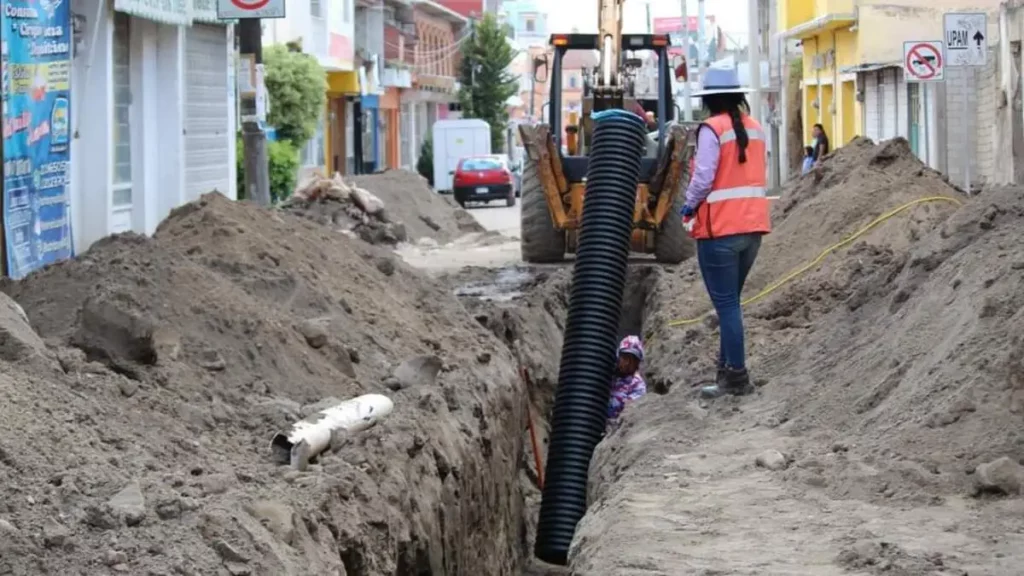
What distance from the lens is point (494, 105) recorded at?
235ft

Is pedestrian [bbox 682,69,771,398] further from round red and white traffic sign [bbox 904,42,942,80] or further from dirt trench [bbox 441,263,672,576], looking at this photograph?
round red and white traffic sign [bbox 904,42,942,80]

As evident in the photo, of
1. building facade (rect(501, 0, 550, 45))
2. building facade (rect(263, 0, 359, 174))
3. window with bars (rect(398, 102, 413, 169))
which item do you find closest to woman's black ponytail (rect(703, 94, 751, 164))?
building facade (rect(263, 0, 359, 174))

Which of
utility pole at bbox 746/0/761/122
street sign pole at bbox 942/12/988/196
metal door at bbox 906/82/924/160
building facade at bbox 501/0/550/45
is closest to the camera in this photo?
street sign pole at bbox 942/12/988/196

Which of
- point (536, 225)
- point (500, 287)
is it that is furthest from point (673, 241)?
point (500, 287)

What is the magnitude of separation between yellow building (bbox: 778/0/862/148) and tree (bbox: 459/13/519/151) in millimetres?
22713

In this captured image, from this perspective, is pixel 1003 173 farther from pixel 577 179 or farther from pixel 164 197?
pixel 164 197

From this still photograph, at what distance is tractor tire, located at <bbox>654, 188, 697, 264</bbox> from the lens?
2011cm

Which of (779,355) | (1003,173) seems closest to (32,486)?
(779,355)

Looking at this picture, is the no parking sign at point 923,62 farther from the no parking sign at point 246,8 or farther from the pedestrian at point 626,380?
the pedestrian at point 626,380

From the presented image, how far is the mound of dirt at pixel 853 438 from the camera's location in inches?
256

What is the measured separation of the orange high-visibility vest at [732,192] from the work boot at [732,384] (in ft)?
3.00

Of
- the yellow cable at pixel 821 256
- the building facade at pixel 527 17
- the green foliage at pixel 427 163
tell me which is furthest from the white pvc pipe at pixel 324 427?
A: the building facade at pixel 527 17

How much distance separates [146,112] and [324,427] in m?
12.4

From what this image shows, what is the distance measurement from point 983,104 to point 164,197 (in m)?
16.8
